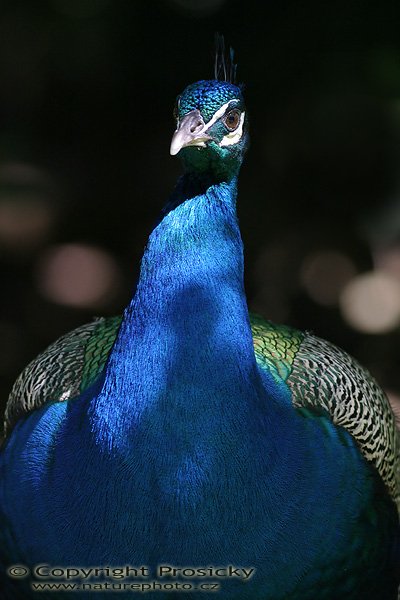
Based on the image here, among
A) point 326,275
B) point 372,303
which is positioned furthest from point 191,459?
point 326,275

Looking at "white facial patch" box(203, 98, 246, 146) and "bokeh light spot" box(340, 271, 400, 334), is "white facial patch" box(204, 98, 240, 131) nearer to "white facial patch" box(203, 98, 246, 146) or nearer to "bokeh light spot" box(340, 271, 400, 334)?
"white facial patch" box(203, 98, 246, 146)

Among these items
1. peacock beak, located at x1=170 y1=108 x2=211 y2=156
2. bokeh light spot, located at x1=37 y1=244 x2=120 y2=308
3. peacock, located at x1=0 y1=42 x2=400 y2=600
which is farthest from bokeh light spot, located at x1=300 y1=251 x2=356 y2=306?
peacock beak, located at x1=170 y1=108 x2=211 y2=156

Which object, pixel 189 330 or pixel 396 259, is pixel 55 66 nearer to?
pixel 396 259

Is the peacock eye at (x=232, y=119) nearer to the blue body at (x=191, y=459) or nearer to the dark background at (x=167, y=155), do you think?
the blue body at (x=191, y=459)

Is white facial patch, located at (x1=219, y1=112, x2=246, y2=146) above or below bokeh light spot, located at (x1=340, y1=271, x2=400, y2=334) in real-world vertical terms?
above

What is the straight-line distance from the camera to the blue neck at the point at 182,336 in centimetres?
143

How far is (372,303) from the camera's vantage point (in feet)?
9.45

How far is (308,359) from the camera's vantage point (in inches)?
77.5

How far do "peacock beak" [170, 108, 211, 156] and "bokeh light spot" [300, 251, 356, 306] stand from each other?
1636 millimetres

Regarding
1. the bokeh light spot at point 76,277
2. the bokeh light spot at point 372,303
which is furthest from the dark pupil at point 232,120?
the bokeh light spot at point 76,277

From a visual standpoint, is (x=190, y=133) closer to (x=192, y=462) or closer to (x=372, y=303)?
(x=192, y=462)

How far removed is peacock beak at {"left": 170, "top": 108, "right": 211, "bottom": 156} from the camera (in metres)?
1.39

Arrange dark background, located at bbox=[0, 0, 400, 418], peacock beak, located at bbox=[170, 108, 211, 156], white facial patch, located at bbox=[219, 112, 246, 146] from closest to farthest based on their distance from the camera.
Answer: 1. peacock beak, located at bbox=[170, 108, 211, 156]
2. white facial patch, located at bbox=[219, 112, 246, 146]
3. dark background, located at bbox=[0, 0, 400, 418]

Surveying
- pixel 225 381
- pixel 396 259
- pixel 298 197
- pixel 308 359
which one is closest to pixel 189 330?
pixel 225 381
